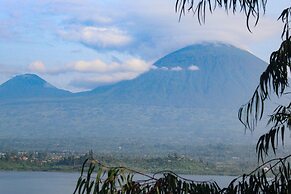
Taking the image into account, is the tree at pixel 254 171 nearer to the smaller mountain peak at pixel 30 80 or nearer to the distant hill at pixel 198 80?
the distant hill at pixel 198 80

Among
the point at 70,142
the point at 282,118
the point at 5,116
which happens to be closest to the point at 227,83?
the point at 70,142

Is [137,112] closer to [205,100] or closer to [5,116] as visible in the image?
[205,100]

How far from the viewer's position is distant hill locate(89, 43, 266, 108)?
83.9 m

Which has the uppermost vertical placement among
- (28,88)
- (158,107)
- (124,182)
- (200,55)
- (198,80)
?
(200,55)

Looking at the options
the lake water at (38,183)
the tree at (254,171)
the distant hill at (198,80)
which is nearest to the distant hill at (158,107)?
the distant hill at (198,80)

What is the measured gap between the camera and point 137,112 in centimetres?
8619

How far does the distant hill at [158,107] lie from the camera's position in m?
76.8

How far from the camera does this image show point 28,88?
119188 mm

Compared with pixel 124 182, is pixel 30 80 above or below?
above

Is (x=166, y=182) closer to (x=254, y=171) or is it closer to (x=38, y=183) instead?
(x=254, y=171)

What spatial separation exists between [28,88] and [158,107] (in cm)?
3829

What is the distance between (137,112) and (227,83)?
39.7 feet

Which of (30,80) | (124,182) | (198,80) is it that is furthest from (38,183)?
(30,80)

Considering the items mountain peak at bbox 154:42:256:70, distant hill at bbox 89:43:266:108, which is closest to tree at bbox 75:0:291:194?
distant hill at bbox 89:43:266:108
